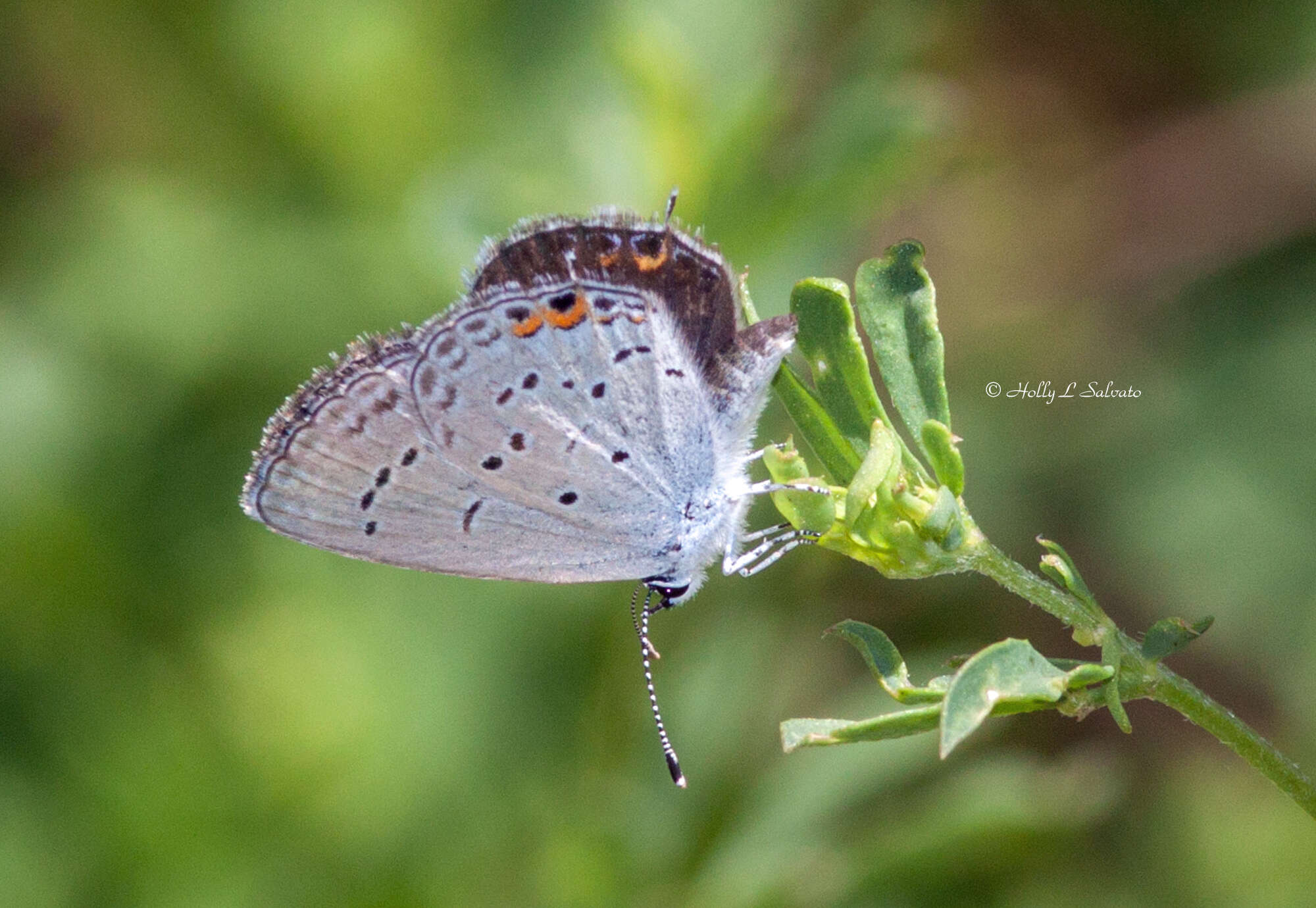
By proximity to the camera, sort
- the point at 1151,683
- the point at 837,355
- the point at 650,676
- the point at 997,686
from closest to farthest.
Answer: the point at 997,686, the point at 1151,683, the point at 837,355, the point at 650,676

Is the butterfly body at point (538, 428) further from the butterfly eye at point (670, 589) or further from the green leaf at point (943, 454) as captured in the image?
the green leaf at point (943, 454)

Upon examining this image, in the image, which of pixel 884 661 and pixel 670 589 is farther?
pixel 670 589

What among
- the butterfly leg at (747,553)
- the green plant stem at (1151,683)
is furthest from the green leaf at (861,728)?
the butterfly leg at (747,553)

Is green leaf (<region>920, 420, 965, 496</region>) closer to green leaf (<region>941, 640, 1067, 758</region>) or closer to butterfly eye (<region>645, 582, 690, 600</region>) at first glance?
green leaf (<region>941, 640, 1067, 758</region>)

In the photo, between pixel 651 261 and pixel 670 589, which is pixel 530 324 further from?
pixel 670 589

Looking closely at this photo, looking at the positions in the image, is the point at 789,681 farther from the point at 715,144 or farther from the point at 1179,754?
the point at 715,144

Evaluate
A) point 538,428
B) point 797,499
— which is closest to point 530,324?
point 538,428

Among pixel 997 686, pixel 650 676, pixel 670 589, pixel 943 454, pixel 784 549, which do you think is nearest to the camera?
pixel 997 686
